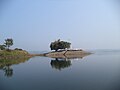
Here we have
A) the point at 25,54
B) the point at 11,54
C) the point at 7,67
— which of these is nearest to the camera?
the point at 7,67

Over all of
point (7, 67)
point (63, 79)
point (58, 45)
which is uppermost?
point (58, 45)

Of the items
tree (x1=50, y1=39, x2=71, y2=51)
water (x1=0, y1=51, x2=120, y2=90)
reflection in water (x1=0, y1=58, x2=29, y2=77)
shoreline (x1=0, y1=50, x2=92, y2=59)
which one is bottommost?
water (x1=0, y1=51, x2=120, y2=90)

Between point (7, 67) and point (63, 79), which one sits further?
point (7, 67)

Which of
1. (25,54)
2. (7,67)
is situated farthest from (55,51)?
(7,67)

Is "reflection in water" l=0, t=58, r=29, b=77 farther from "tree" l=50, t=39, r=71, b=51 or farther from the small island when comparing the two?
"tree" l=50, t=39, r=71, b=51

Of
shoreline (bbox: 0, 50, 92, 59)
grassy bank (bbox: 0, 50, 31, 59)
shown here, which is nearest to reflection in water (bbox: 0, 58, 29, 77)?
grassy bank (bbox: 0, 50, 31, 59)

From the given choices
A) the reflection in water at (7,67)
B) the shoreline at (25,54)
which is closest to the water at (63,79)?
the reflection in water at (7,67)

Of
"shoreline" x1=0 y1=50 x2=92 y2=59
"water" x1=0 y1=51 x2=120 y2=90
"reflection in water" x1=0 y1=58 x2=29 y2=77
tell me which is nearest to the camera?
"water" x1=0 y1=51 x2=120 y2=90

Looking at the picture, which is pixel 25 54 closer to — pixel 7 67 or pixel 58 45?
pixel 58 45

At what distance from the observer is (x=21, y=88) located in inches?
539

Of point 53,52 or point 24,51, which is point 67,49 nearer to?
point 53,52

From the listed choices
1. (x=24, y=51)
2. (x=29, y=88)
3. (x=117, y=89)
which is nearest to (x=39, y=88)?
(x=29, y=88)

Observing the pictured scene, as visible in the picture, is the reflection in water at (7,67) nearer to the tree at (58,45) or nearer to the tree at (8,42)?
the tree at (8,42)

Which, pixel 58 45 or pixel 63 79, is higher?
pixel 58 45
